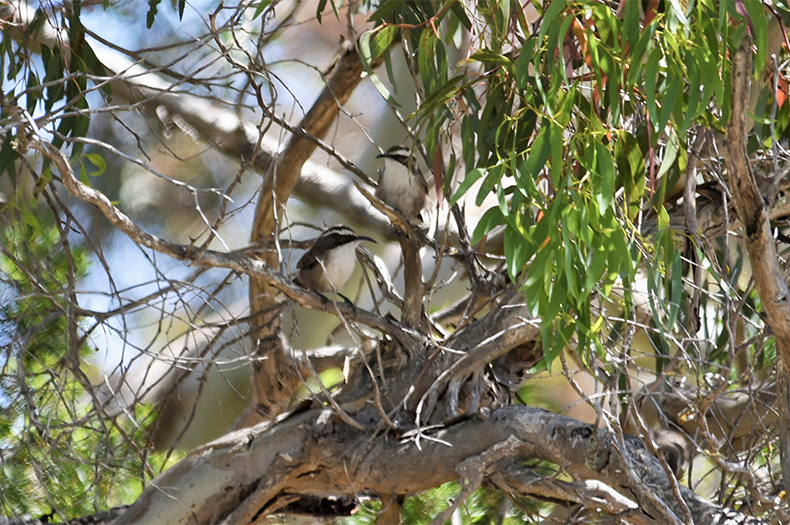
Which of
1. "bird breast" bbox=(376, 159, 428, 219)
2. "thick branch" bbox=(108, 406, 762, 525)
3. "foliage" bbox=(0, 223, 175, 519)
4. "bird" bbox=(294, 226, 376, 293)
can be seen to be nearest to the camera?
"thick branch" bbox=(108, 406, 762, 525)

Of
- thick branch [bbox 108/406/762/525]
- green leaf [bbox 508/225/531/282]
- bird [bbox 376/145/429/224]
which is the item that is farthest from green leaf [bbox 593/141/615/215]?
bird [bbox 376/145/429/224]

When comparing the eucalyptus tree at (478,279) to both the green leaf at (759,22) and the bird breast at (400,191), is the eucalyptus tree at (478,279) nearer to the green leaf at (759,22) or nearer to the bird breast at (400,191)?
the green leaf at (759,22)

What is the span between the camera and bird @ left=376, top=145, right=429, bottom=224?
3369 millimetres

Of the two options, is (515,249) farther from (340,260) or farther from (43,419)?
(340,260)

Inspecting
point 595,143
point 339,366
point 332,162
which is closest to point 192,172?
point 332,162

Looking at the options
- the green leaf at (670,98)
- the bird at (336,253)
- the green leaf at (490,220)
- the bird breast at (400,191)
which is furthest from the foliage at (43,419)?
the green leaf at (670,98)

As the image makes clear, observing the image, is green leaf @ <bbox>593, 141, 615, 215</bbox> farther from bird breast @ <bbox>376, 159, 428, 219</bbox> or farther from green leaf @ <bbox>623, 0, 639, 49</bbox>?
bird breast @ <bbox>376, 159, 428, 219</bbox>

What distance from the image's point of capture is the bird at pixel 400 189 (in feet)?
11.1

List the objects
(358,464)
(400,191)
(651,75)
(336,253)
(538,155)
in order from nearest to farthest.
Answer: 1. (651,75)
2. (538,155)
3. (358,464)
4. (336,253)
5. (400,191)

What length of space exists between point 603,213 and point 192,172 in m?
4.90

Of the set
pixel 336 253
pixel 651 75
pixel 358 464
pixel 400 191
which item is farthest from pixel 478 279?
pixel 651 75

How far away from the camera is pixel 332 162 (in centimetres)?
589

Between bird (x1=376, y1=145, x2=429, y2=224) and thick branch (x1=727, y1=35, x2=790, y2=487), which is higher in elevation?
bird (x1=376, y1=145, x2=429, y2=224)

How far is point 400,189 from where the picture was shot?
3381 millimetres
